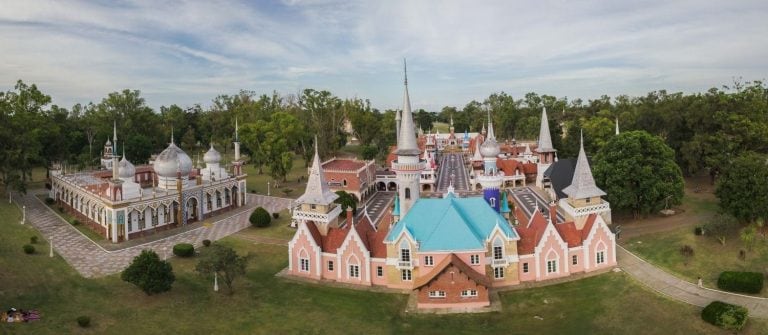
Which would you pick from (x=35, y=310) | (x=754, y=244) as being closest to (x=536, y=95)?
(x=754, y=244)

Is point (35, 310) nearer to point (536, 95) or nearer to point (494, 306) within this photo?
point (494, 306)

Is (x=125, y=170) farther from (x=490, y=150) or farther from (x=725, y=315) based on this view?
(x=725, y=315)

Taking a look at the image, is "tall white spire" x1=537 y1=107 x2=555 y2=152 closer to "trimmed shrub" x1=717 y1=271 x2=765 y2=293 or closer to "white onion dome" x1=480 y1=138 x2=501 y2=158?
"white onion dome" x1=480 y1=138 x2=501 y2=158

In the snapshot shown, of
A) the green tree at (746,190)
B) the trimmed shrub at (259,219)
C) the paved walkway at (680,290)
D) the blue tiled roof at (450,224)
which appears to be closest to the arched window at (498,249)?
the blue tiled roof at (450,224)

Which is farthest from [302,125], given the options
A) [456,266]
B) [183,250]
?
[456,266]

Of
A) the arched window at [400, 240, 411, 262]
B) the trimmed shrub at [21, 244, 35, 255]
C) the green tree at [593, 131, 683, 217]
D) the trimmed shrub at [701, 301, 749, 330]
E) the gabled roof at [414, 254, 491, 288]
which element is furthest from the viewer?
the green tree at [593, 131, 683, 217]

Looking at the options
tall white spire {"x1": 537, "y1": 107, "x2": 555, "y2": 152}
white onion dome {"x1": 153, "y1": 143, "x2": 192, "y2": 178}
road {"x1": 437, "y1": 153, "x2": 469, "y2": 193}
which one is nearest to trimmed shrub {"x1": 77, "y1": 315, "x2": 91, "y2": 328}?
white onion dome {"x1": 153, "y1": 143, "x2": 192, "y2": 178}
